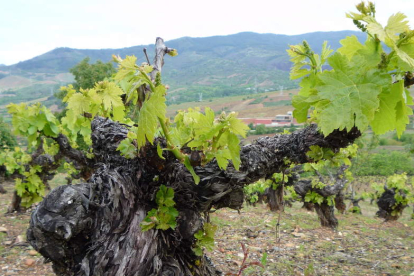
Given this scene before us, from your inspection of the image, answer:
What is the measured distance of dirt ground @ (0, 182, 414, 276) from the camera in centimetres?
483

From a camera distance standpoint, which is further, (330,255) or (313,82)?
(330,255)

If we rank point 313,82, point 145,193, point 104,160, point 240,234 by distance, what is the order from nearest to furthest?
1. point 313,82
2. point 145,193
3. point 104,160
4. point 240,234

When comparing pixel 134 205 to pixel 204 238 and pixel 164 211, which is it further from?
pixel 204 238

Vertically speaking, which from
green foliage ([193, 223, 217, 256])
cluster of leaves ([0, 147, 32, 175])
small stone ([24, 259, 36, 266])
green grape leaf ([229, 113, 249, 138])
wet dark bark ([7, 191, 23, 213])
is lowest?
wet dark bark ([7, 191, 23, 213])

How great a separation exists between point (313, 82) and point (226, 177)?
1.00 m

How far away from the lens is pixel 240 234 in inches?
263

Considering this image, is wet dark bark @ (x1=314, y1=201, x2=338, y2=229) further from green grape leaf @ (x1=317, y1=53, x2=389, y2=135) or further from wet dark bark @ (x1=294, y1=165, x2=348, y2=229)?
green grape leaf @ (x1=317, y1=53, x2=389, y2=135)

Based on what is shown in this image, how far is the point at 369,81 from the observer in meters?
1.57

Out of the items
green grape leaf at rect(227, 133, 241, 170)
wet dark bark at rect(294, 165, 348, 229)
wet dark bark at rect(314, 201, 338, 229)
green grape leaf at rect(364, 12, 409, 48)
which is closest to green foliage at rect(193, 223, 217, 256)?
green grape leaf at rect(227, 133, 241, 170)

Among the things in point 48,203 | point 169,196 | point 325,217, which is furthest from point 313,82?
point 325,217

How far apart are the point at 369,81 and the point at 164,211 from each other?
5.65 ft

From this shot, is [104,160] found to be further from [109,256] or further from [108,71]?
[108,71]

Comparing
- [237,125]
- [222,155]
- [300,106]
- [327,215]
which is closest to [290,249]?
[327,215]

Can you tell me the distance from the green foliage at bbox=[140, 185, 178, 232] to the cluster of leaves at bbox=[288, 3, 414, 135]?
135 cm
